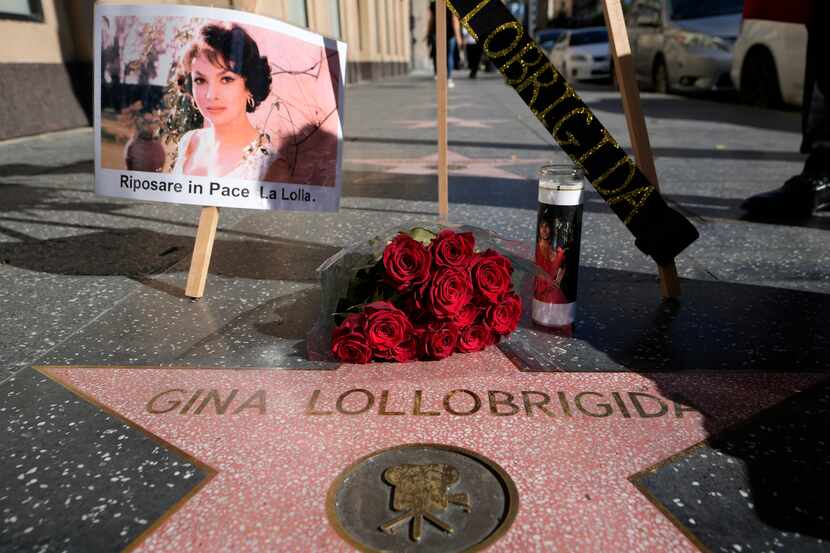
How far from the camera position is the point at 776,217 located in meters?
3.45

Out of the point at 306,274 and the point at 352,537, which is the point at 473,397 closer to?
the point at 352,537

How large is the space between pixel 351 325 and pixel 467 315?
0.33m

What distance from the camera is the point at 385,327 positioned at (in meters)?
1.81

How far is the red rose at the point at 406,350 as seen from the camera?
183 cm

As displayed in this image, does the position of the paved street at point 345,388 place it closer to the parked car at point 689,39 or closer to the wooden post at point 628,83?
the wooden post at point 628,83

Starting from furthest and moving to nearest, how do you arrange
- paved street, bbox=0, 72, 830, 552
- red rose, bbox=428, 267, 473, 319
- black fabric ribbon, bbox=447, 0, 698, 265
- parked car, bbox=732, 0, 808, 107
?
parked car, bbox=732, 0, 808, 107 → black fabric ribbon, bbox=447, 0, 698, 265 → red rose, bbox=428, 267, 473, 319 → paved street, bbox=0, 72, 830, 552

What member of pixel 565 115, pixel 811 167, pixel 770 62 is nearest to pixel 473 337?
pixel 565 115

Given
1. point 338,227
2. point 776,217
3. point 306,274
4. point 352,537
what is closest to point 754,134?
point 776,217

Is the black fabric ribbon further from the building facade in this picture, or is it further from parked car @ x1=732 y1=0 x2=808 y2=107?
parked car @ x1=732 y1=0 x2=808 y2=107

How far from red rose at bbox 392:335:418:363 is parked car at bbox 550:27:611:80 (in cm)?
1681

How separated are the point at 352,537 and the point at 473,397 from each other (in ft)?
1.93

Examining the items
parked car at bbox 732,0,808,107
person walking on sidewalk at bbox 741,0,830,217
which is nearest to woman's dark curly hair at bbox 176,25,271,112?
person walking on sidewalk at bbox 741,0,830,217

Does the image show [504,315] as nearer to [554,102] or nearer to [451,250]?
[451,250]

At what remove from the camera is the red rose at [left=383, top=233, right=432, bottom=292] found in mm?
1797
